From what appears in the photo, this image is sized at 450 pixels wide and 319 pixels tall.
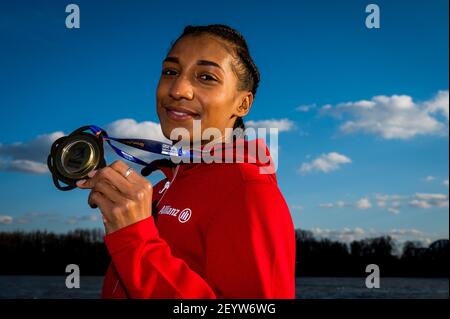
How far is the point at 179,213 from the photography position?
351 cm

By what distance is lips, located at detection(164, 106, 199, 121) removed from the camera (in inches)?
157

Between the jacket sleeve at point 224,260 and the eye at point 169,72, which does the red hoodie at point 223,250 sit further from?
the eye at point 169,72

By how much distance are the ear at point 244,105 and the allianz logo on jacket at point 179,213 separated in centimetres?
109

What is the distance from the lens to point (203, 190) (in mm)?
3480

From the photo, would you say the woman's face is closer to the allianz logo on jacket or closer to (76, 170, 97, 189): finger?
the allianz logo on jacket

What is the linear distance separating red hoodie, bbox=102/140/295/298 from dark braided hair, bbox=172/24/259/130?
114cm

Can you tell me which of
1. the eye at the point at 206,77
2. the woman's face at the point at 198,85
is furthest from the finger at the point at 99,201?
the eye at the point at 206,77

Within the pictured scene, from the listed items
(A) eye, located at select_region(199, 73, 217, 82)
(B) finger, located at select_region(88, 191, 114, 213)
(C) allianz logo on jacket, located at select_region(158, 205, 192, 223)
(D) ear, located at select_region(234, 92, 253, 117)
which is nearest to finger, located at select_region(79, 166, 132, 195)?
(B) finger, located at select_region(88, 191, 114, 213)

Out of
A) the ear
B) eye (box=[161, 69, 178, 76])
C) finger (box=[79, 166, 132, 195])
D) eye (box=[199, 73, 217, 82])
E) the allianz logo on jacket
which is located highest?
eye (box=[161, 69, 178, 76])

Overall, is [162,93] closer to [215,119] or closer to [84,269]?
[215,119]

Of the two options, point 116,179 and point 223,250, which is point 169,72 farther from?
point 223,250

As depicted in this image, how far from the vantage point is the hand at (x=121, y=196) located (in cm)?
302

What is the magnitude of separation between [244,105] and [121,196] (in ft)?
5.61
